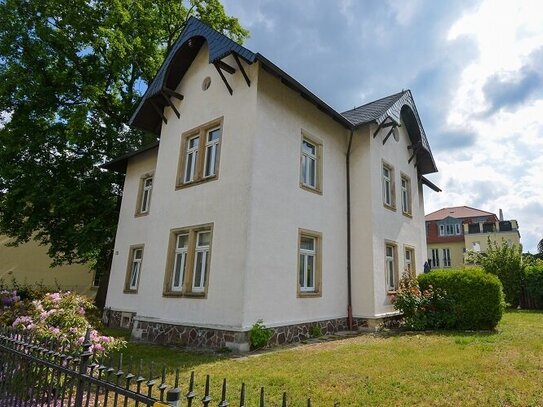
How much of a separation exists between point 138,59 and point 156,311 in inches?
561

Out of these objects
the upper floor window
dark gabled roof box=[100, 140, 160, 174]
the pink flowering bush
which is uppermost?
the upper floor window

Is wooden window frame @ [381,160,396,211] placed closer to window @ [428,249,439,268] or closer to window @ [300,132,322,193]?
window @ [300,132,322,193]

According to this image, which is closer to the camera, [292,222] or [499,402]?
[499,402]

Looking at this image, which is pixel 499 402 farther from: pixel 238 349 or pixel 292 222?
pixel 292 222

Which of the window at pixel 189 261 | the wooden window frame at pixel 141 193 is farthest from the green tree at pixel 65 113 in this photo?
the window at pixel 189 261

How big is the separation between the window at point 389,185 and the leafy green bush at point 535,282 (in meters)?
11.1

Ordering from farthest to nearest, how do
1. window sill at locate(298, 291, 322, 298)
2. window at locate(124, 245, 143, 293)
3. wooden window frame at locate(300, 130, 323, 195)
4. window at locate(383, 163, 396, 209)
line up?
1. window at locate(124, 245, 143, 293)
2. window at locate(383, 163, 396, 209)
3. wooden window frame at locate(300, 130, 323, 195)
4. window sill at locate(298, 291, 322, 298)

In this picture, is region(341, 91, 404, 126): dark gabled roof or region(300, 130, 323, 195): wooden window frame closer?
region(300, 130, 323, 195): wooden window frame

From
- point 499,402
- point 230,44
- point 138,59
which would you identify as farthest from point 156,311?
point 138,59

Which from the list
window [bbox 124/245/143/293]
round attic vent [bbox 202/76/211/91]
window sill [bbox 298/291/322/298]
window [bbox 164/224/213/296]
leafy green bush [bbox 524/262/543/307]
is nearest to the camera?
window [bbox 164/224/213/296]

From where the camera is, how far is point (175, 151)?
1222cm

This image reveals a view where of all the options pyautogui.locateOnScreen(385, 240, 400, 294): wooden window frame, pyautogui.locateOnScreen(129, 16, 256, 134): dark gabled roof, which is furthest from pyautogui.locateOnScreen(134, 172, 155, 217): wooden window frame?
pyautogui.locateOnScreen(385, 240, 400, 294): wooden window frame

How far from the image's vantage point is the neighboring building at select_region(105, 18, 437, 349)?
31.2 feet

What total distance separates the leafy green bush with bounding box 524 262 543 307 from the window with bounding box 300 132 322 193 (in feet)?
49.8
